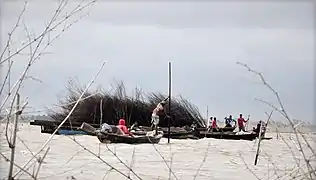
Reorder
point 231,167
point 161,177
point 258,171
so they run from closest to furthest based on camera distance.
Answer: point 161,177, point 258,171, point 231,167

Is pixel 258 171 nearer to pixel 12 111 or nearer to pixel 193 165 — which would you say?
pixel 193 165

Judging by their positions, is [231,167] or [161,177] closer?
[161,177]

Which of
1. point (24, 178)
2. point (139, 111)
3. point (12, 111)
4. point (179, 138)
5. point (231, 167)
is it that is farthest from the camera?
point (139, 111)

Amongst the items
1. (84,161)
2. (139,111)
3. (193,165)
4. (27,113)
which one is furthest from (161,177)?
(139,111)

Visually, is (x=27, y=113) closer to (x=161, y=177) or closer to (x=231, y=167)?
(x=161, y=177)

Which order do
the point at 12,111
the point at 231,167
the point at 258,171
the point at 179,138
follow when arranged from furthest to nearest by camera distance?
the point at 179,138 < the point at 231,167 < the point at 258,171 < the point at 12,111

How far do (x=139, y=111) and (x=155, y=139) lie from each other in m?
11.8

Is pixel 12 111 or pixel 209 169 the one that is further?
pixel 209 169

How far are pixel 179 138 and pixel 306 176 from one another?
17.4 m

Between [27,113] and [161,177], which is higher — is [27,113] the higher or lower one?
the higher one

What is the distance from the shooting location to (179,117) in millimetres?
27797

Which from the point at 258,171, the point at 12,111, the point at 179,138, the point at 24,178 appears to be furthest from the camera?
the point at 179,138

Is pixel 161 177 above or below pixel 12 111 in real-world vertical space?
below

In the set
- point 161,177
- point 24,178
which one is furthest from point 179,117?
point 24,178
